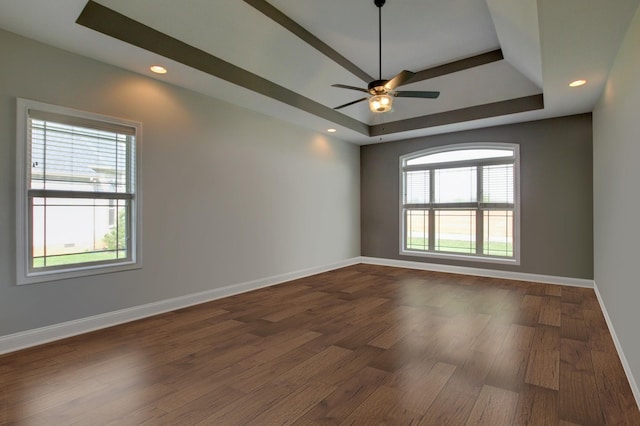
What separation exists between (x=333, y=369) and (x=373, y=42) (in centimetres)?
380

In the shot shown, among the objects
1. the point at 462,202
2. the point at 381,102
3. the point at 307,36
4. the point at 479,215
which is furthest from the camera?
the point at 462,202

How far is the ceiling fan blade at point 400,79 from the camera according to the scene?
297cm

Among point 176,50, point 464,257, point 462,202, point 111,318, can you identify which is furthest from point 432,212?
point 111,318

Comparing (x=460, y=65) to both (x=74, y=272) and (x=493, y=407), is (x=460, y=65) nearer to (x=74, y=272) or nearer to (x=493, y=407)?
(x=493, y=407)

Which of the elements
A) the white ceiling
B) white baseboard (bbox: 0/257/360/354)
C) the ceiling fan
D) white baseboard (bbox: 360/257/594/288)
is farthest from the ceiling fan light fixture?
white baseboard (bbox: 360/257/594/288)

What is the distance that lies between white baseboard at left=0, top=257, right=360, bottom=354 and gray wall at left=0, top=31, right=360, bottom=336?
7cm

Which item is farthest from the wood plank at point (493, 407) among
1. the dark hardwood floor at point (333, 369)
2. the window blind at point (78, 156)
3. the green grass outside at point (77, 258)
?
the window blind at point (78, 156)

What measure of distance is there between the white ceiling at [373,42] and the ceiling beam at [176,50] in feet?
0.20

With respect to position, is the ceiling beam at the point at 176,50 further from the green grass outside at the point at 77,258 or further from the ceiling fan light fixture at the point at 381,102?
the green grass outside at the point at 77,258

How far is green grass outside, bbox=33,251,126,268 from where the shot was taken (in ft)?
10.1

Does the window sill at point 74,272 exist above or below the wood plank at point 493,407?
above

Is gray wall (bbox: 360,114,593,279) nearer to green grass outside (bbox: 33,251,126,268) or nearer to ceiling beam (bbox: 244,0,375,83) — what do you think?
ceiling beam (bbox: 244,0,375,83)

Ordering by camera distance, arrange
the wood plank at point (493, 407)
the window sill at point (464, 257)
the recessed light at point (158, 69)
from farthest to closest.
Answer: the window sill at point (464, 257) → the recessed light at point (158, 69) → the wood plank at point (493, 407)

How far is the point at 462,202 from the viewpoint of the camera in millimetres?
6262
